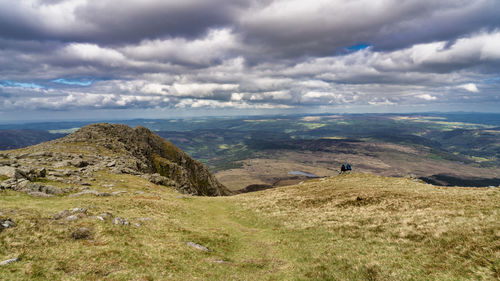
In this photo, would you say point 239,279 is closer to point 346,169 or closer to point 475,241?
point 475,241

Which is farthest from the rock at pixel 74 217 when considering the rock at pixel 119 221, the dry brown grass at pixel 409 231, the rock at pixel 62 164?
the rock at pixel 62 164

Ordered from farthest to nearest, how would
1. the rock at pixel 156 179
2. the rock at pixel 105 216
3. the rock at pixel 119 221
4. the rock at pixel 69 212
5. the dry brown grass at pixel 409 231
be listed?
the rock at pixel 156 179 < the rock at pixel 119 221 < the rock at pixel 105 216 < the rock at pixel 69 212 < the dry brown grass at pixel 409 231

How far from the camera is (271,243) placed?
1172 inches

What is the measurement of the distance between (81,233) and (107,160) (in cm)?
7055

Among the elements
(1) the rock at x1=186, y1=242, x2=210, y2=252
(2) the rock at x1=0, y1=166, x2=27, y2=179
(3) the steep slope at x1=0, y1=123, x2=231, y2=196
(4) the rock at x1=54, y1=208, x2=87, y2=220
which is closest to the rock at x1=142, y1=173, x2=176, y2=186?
(3) the steep slope at x1=0, y1=123, x2=231, y2=196

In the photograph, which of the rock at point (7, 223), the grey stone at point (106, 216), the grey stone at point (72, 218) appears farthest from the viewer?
the grey stone at point (106, 216)

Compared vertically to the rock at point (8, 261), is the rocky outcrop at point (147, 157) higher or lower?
lower

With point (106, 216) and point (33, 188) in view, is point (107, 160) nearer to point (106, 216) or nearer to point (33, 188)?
point (33, 188)

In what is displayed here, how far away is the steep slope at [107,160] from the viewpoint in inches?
2077

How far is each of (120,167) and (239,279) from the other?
6929 cm

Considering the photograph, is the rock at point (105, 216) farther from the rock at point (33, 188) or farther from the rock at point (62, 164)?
the rock at point (62, 164)

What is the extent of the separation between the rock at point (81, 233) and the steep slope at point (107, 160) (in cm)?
2313

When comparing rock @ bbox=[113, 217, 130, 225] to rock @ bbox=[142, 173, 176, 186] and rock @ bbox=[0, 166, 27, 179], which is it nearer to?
rock @ bbox=[0, 166, 27, 179]


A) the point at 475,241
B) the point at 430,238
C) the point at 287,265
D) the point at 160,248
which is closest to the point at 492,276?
the point at 475,241
